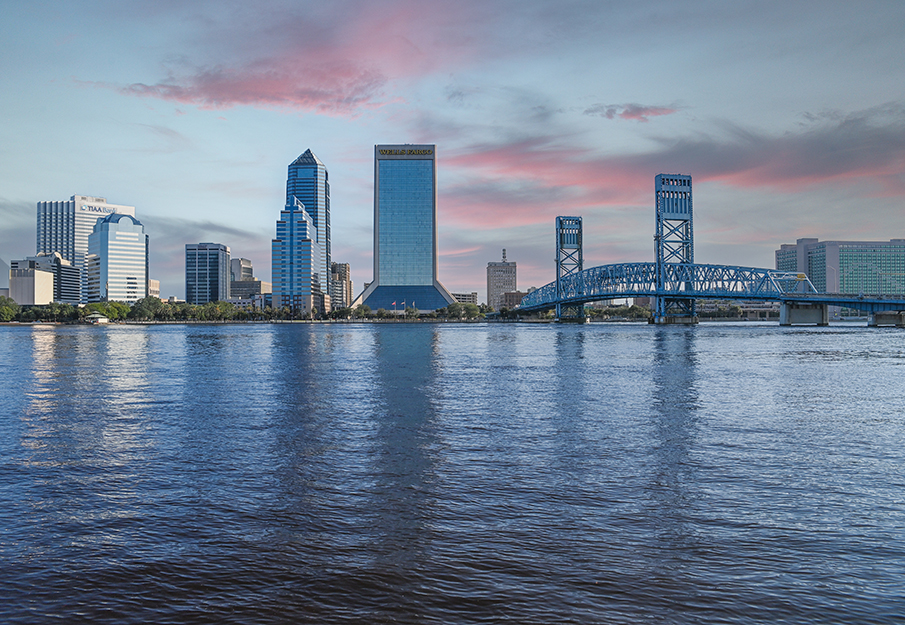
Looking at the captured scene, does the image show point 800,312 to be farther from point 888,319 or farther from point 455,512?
point 455,512

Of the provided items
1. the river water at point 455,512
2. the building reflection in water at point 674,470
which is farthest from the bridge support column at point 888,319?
the river water at point 455,512

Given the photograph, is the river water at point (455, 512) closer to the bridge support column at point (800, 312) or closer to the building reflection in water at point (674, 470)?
the building reflection in water at point (674, 470)

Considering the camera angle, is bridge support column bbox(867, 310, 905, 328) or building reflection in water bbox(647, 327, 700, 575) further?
bridge support column bbox(867, 310, 905, 328)

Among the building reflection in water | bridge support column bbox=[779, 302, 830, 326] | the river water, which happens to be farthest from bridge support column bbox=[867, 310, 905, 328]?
the river water

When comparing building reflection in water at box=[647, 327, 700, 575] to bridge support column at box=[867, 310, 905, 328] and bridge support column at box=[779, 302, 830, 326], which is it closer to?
bridge support column at box=[867, 310, 905, 328]

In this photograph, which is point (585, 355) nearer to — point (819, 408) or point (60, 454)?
point (819, 408)

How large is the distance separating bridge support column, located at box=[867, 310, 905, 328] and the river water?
169998 mm

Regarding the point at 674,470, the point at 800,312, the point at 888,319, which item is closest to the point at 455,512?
the point at 674,470

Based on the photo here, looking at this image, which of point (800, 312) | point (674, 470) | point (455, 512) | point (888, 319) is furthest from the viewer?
point (800, 312)

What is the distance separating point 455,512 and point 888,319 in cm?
20558

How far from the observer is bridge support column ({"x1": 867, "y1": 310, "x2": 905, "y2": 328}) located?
568ft

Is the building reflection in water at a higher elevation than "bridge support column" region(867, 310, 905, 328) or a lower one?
lower

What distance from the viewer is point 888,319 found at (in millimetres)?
178125

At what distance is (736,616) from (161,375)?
51.9 metres
